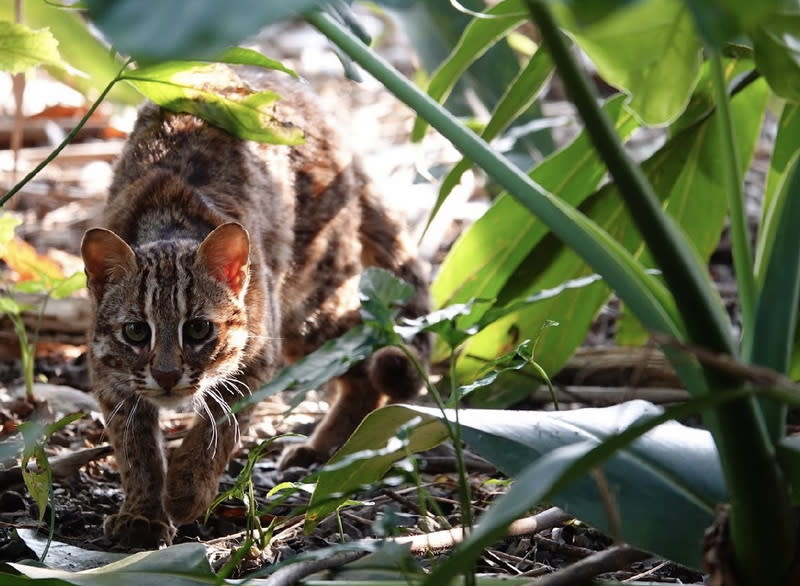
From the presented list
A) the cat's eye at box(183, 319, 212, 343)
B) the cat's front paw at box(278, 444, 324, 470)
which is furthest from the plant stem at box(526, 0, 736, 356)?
the cat's front paw at box(278, 444, 324, 470)

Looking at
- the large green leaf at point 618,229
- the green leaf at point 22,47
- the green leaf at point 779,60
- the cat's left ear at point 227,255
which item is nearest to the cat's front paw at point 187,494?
the cat's left ear at point 227,255

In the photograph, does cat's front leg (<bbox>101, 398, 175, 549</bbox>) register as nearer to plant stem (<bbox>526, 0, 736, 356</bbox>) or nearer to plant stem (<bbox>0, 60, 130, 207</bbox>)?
plant stem (<bbox>0, 60, 130, 207</bbox>)

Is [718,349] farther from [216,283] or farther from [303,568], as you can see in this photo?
[216,283]

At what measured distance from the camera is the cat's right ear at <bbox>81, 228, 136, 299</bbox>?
115 inches

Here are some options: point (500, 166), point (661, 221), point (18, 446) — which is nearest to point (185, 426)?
point (18, 446)

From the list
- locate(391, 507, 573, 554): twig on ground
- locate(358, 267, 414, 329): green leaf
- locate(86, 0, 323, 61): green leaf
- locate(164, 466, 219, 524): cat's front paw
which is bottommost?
locate(164, 466, 219, 524): cat's front paw

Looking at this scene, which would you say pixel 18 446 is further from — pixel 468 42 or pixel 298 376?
pixel 468 42

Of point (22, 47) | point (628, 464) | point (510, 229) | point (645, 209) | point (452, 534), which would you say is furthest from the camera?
point (510, 229)

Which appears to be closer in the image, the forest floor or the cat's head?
the forest floor

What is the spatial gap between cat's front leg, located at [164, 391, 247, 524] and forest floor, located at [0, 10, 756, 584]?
0.26 feet

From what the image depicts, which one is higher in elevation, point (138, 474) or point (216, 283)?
point (216, 283)

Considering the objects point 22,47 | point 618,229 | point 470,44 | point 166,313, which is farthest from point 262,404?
point 22,47

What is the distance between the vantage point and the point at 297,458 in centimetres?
360

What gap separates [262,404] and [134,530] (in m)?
1.31
